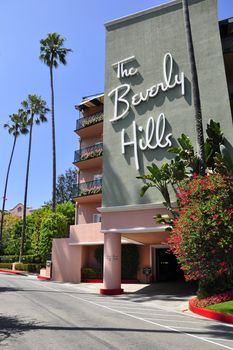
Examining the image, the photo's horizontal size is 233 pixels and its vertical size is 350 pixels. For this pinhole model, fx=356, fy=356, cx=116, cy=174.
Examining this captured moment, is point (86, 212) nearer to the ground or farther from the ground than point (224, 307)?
farther from the ground

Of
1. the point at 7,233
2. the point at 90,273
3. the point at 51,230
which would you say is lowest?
the point at 90,273

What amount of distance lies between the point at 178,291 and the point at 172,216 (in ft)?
19.9

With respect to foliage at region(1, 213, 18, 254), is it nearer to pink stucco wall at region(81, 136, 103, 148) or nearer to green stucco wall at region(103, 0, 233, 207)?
pink stucco wall at region(81, 136, 103, 148)

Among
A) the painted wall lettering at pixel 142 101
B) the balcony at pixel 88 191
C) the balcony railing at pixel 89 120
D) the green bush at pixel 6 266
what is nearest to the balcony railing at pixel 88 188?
the balcony at pixel 88 191

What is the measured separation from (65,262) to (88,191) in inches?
256

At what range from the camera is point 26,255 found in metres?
51.1

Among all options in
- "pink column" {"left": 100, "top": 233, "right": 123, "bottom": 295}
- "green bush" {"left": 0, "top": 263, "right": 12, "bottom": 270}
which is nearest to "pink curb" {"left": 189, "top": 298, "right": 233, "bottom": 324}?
"pink column" {"left": 100, "top": 233, "right": 123, "bottom": 295}

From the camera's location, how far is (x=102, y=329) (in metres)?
10.5

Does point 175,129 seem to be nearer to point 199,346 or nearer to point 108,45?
point 108,45

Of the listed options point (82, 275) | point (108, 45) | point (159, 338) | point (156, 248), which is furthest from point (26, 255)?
point (159, 338)

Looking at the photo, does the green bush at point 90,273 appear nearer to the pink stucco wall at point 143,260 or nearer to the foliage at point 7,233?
the pink stucco wall at point 143,260

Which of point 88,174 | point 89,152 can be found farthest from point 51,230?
point 89,152

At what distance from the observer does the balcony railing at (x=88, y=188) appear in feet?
103

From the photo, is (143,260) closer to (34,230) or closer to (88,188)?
(88,188)
